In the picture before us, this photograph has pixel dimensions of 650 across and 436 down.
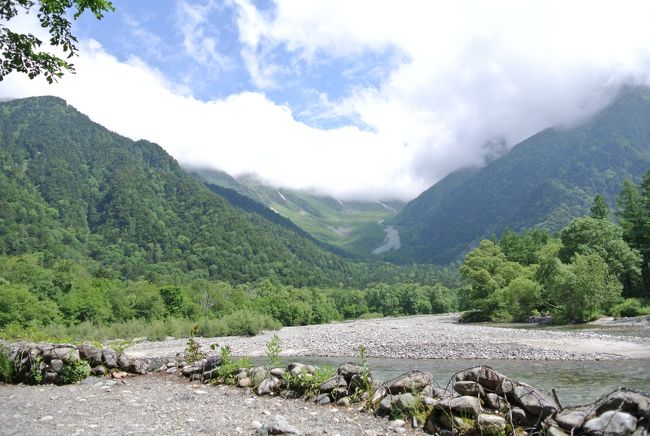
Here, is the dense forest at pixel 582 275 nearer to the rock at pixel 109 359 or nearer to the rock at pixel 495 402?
the rock at pixel 495 402

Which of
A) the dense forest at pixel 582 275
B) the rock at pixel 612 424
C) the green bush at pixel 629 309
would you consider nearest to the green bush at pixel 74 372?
the rock at pixel 612 424

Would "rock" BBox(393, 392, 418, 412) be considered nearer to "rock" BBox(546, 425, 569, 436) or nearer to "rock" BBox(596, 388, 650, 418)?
"rock" BBox(546, 425, 569, 436)

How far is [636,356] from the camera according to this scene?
103 ft

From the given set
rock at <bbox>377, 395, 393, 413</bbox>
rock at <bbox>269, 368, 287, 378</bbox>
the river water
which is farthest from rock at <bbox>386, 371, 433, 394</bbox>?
the river water

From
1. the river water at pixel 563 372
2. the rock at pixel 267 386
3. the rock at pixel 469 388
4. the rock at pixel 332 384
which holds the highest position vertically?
the rock at pixel 469 388

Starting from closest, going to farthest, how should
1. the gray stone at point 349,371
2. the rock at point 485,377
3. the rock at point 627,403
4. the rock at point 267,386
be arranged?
the rock at point 627,403 < the rock at point 485,377 < the gray stone at point 349,371 < the rock at point 267,386

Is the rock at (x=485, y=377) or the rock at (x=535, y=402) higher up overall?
the rock at (x=485, y=377)

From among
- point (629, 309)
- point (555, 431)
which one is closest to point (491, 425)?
point (555, 431)

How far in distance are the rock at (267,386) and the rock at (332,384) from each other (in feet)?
6.16

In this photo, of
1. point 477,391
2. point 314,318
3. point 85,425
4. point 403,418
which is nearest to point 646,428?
point 477,391

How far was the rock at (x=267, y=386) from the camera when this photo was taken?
15.3m

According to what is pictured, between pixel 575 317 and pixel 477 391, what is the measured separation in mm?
A: 64048

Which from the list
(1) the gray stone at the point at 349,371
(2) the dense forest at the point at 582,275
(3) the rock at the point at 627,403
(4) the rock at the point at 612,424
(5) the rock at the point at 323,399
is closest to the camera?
(4) the rock at the point at 612,424

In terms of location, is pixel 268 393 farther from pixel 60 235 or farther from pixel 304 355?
pixel 60 235
